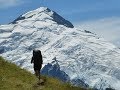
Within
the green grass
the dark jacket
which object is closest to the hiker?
the dark jacket

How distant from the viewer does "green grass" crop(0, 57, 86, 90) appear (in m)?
30.6

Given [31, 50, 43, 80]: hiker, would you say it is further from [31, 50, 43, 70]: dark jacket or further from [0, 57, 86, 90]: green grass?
[0, 57, 86, 90]: green grass

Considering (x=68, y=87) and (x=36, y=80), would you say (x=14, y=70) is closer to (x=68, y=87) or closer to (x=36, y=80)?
(x=36, y=80)

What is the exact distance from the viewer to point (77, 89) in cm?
3189

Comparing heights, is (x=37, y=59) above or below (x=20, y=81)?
above

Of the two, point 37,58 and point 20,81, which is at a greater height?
point 37,58

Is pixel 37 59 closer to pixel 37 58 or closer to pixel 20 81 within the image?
pixel 37 58

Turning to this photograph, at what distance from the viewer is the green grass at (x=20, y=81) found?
30578mm

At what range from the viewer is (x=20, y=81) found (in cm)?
3219

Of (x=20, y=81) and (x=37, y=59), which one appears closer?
(x=20, y=81)

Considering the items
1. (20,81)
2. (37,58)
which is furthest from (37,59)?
(20,81)

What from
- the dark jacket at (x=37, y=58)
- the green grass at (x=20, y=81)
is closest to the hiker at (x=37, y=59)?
the dark jacket at (x=37, y=58)

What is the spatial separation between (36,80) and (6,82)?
308cm

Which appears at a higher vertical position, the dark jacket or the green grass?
the dark jacket
